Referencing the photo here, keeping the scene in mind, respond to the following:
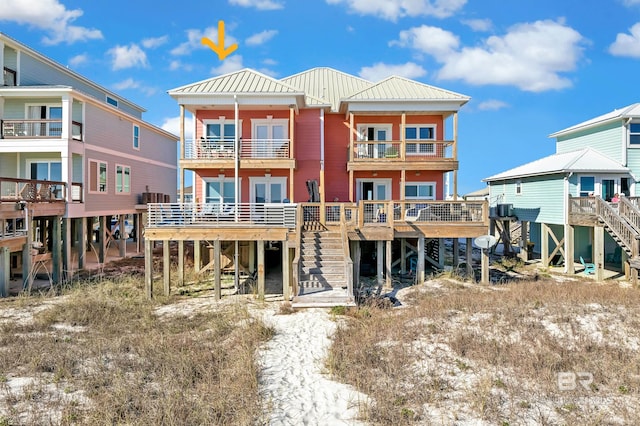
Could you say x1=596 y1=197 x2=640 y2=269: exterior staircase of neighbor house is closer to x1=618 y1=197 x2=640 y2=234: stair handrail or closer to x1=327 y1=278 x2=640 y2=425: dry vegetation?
x1=618 y1=197 x2=640 y2=234: stair handrail

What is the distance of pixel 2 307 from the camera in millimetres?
13148

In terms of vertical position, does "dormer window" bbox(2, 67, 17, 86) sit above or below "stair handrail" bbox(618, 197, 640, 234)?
above

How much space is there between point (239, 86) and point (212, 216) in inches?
251

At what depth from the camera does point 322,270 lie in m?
14.1

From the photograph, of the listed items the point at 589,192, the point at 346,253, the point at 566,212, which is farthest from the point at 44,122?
the point at 589,192

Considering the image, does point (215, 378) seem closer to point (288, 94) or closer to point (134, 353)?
point (134, 353)

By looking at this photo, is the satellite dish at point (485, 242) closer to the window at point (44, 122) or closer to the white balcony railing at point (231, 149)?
the white balcony railing at point (231, 149)

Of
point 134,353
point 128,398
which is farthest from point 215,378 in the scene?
point 134,353

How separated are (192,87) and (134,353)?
12336mm

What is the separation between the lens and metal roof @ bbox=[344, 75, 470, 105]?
18.5 m

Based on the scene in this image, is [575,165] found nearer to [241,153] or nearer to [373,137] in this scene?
[373,137]

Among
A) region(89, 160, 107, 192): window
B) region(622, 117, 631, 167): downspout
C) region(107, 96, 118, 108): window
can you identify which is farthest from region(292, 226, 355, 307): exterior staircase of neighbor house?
region(107, 96, 118, 108): window

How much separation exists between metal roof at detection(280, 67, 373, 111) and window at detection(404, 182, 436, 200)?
19.9 ft

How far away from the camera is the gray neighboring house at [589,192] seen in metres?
18.4
